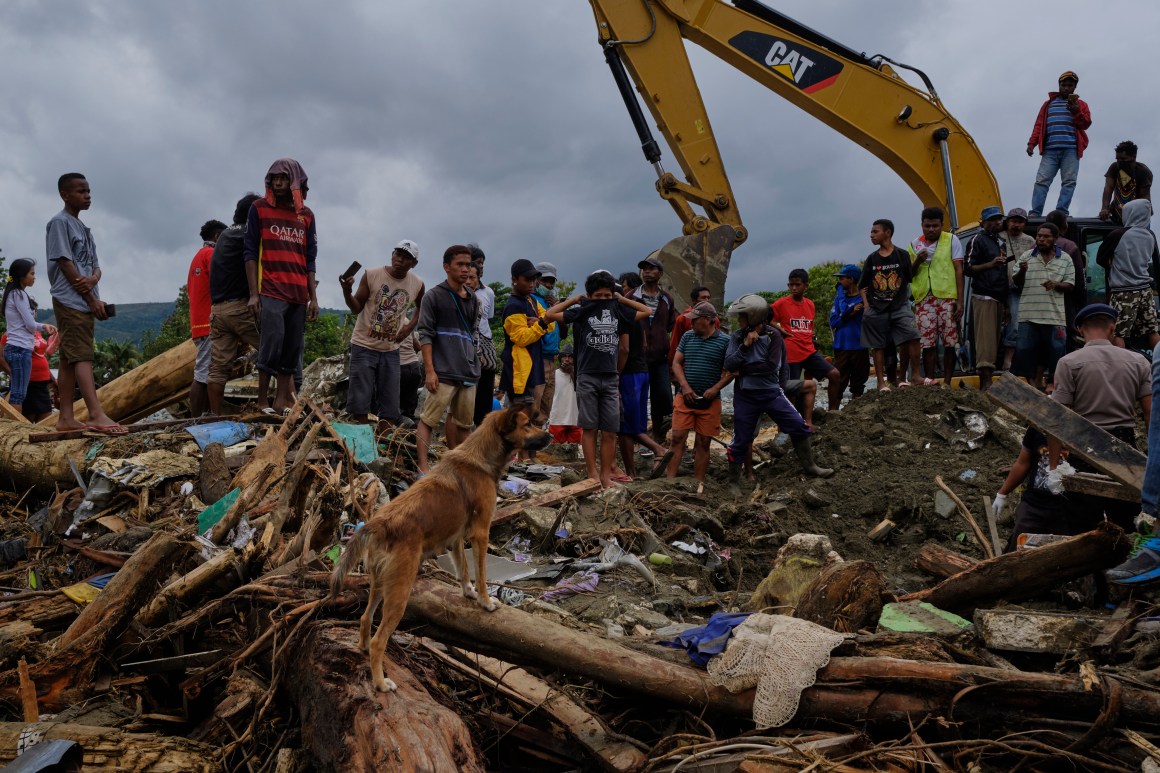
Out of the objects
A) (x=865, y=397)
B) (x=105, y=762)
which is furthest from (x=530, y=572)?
(x=865, y=397)

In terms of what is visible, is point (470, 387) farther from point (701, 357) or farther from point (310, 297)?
point (701, 357)

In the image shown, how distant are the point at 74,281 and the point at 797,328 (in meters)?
7.64

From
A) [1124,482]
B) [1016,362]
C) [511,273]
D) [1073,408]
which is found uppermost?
[511,273]

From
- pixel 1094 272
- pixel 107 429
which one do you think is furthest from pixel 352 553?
pixel 1094 272

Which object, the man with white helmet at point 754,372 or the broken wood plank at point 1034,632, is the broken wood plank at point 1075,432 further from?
the man with white helmet at point 754,372

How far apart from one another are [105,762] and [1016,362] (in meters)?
9.46

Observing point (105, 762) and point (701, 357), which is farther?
point (701, 357)

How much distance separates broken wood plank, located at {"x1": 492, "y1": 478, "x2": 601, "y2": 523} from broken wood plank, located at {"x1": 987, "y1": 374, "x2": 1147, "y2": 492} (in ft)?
10.8

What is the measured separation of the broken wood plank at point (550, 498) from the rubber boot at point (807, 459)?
2.62m

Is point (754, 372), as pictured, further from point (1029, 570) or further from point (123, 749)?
point (123, 749)

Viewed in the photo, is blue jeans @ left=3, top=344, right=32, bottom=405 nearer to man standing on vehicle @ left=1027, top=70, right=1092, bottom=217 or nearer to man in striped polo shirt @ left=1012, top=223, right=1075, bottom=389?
man in striped polo shirt @ left=1012, top=223, right=1075, bottom=389

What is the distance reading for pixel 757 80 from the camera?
11812 mm

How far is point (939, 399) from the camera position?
927 centimetres

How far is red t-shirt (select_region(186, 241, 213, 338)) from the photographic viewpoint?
7.89 meters
